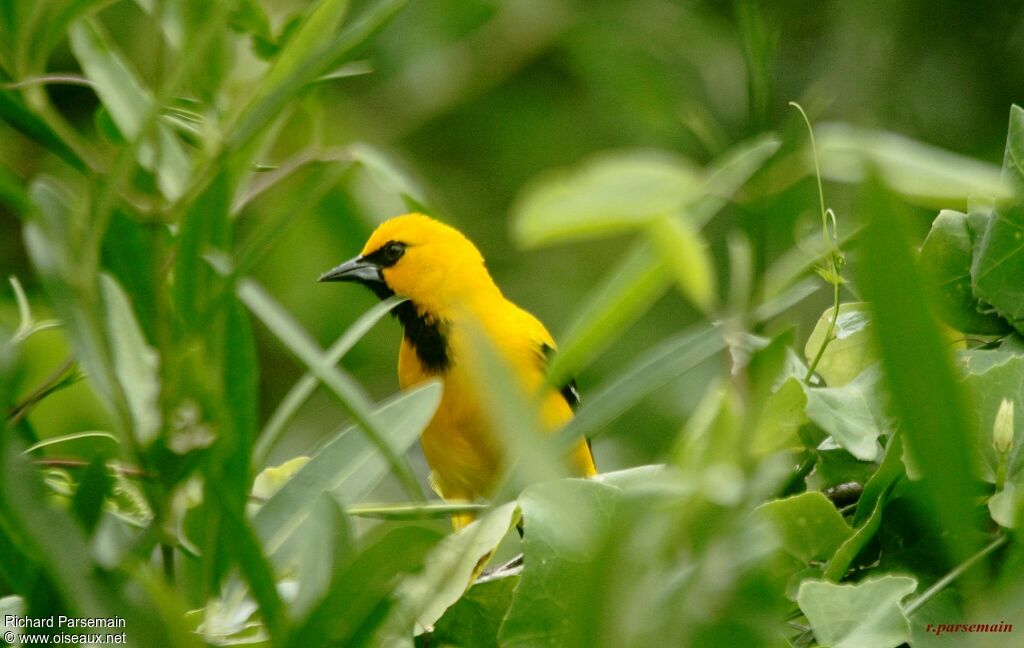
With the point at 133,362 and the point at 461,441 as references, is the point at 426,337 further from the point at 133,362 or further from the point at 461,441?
the point at 133,362

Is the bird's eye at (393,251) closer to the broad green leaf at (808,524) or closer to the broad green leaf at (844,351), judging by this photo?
the broad green leaf at (844,351)

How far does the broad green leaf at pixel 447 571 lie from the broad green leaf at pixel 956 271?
417 mm

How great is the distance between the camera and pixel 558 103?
3766mm

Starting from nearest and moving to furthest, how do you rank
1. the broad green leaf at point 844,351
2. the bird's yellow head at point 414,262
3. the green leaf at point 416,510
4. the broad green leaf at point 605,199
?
the broad green leaf at point 605,199, the green leaf at point 416,510, the broad green leaf at point 844,351, the bird's yellow head at point 414,262

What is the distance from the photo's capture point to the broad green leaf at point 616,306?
469mm

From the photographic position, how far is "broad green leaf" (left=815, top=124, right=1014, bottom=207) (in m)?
0.42

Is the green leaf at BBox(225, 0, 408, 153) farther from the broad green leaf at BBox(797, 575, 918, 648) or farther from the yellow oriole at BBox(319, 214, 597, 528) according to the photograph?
the yellow oriole at BBox(319, 214, 597, 528)

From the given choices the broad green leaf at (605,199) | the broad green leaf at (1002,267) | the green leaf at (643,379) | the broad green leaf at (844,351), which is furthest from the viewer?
the broad green leaf at (844,351)

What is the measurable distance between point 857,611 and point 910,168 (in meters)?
0.42

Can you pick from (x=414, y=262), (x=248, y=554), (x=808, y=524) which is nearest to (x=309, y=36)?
(x=248, y=554)

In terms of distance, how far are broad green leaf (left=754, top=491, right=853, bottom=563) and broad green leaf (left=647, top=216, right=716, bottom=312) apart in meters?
0.48

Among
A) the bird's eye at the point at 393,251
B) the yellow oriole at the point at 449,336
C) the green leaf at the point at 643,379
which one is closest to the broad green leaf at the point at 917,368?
the green leaf at the point at 643,379

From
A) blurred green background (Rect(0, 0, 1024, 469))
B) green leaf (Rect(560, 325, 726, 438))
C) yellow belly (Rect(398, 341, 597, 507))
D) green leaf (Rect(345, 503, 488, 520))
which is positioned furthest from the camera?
blurred green background (Rect(0, 0, 1024, 469))

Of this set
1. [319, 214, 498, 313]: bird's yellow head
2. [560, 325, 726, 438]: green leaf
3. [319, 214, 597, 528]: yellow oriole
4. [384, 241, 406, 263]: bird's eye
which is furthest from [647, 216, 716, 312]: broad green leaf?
[384, 241, 406, 263]: bird's eye
